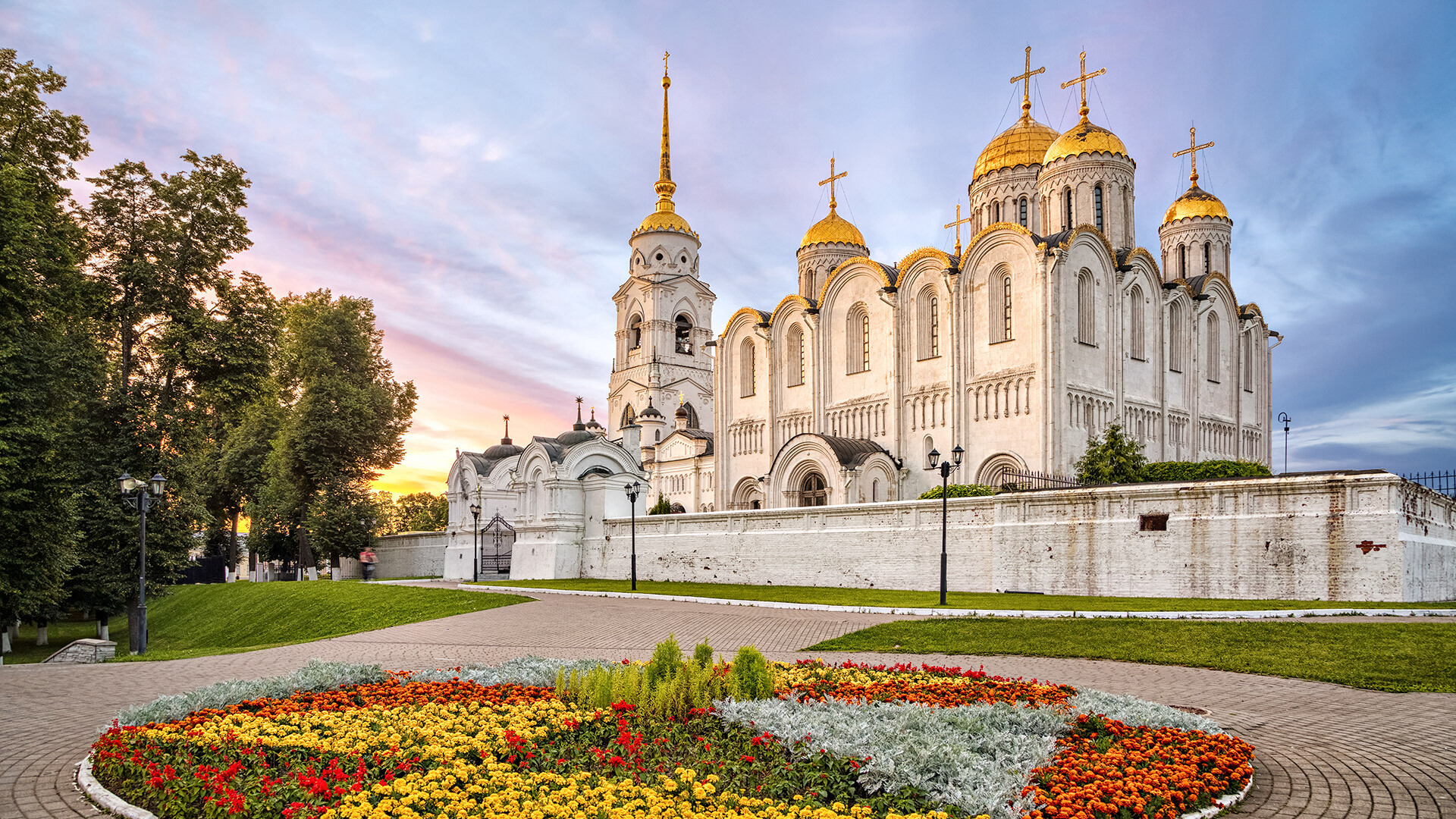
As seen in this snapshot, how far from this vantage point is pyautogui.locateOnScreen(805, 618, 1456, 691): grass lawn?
32.5 feet

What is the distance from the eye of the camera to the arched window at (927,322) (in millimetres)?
37188

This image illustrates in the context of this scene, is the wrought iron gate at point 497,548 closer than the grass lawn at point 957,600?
No

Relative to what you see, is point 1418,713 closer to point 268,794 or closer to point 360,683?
point 268,794

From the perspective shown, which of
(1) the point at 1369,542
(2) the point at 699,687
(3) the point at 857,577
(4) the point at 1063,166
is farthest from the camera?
(4) the point at 1063,166

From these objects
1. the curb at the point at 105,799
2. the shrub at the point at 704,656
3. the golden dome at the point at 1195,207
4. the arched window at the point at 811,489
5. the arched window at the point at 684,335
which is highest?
the golden dome at the point at 1195,207

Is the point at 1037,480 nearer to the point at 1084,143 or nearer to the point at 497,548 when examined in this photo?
the point at 1084,143

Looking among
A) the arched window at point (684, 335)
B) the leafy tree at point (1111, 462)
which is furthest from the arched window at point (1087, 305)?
the arched window at point (684, 335)

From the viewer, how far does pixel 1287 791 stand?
580 centimetres

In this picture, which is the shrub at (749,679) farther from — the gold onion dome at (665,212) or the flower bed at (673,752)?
the gold onion dome at (665,212)

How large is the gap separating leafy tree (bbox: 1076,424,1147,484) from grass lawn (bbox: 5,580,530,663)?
60.4ft

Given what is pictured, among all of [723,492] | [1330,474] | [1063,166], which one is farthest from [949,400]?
[1330,474]

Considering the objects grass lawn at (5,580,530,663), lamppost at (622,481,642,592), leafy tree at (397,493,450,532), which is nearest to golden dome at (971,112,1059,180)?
lamppost at (622,481,642,592)

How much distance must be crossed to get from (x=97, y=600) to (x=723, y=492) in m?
26.9

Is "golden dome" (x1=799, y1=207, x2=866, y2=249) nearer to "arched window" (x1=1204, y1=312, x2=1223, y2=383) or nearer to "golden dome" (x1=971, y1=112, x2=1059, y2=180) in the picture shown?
"golden dome" (x1=971, y1=112, x2=1059, y2=180)
